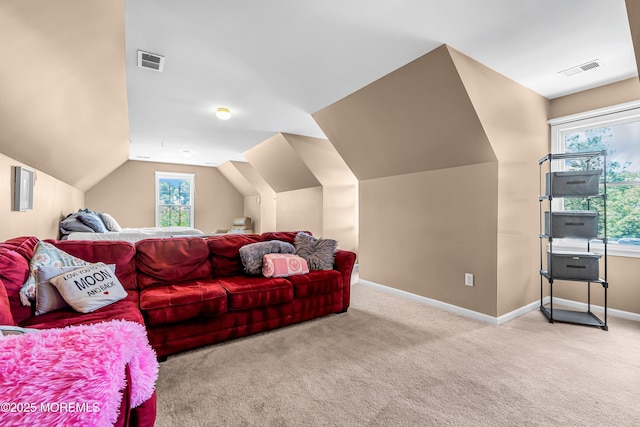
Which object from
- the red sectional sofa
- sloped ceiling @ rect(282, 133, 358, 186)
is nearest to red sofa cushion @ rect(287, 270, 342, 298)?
the red sectional sofa

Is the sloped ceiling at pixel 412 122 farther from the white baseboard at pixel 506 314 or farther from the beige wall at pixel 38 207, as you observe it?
the beige wall at pixel 38 207

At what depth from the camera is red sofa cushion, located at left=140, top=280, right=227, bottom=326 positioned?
87.1 inches

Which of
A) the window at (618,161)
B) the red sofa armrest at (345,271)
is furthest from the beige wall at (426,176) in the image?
the window at (618,161)

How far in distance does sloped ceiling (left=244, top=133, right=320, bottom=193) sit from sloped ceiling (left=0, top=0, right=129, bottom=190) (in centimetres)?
252

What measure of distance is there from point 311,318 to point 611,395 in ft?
7.32

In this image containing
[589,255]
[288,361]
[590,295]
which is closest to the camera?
[288,361]

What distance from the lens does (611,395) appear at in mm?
1855

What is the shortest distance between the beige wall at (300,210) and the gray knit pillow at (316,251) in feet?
7.04

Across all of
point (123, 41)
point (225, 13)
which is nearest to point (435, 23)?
point (225, 13)

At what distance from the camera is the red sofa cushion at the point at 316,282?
2928 mm

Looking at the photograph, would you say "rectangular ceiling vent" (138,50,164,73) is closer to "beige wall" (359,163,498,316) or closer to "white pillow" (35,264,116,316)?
"white pillow" (35,264,116,316)

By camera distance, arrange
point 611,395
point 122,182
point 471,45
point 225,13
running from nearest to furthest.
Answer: point 611,395
point 225,13
point 471,45
point 122,182

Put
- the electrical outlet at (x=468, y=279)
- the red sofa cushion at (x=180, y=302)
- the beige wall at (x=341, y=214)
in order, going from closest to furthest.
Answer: the red sofa cushion at (x=180, y=302) → the electrical outlet at (x=468, y=279) → the beige wall at (x=341, y=214)

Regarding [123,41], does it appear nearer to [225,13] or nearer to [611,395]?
[225,13]
